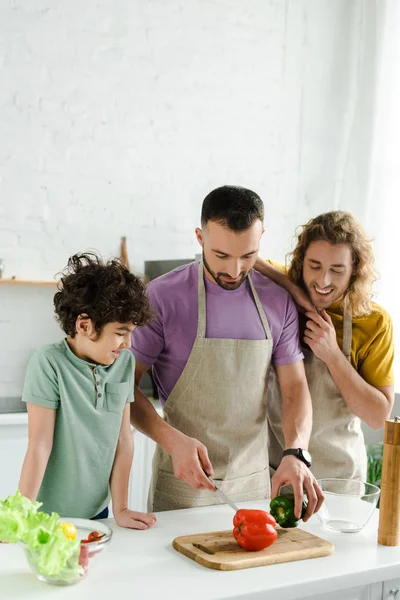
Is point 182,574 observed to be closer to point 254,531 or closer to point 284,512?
point 254,531

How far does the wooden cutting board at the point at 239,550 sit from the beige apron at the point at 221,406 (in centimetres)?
44

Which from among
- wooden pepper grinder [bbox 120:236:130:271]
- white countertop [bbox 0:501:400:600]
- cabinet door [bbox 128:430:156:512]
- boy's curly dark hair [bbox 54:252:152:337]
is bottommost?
cabinet door [bbox 128:430:156:512]

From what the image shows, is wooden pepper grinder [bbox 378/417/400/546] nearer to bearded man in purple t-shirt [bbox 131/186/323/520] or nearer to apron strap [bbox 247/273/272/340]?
bearded man in purple t-shirt [bbox 131/186/323/520]

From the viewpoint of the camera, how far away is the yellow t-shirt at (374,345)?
2.39m

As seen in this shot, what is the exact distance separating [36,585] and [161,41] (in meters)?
2.97

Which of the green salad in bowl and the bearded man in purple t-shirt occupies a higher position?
the bearded man in purple t-shirt

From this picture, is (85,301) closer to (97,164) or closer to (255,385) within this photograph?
(255,385)

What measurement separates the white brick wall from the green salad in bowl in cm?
221

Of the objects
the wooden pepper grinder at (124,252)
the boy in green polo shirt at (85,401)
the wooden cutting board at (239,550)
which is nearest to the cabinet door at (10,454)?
the wooden pepper grinder at (124,252)

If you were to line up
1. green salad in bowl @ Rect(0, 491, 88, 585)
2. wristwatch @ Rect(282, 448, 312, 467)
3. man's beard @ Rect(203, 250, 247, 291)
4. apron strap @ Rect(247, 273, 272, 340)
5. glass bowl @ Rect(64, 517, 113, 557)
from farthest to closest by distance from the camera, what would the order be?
apron strap @ Rect(247, 273, 272, 340) < man's beard @ Rect(203, 250, 247, 291) < wristwatch @ Rect(282, 448, 312, 467) < glass bowl @ Rect(64, 517, 113, 557) < green salad in bowl @ Rect(0, 491, 88, 585)

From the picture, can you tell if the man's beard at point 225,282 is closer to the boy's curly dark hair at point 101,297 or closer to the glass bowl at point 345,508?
the boy's curly dark hair at point 101,297

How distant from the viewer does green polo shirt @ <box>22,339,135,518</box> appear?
1.87 metres

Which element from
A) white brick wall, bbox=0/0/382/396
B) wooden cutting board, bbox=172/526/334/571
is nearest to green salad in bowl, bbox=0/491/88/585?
wooden cutting board, bbox=172/526/334/571

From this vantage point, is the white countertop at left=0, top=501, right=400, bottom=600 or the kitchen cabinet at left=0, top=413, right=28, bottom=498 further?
the kitchen cabinet at left=0, top=413, right=28, bottom=498
